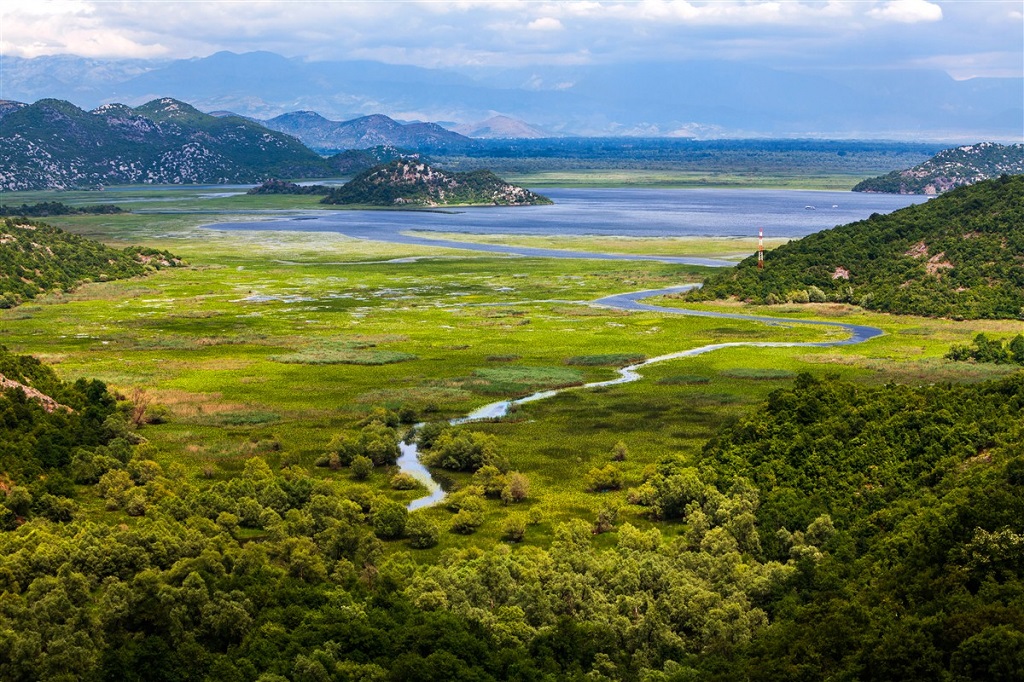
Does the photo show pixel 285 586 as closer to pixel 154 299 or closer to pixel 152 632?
pixel 152 632

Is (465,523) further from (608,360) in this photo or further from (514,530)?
(608,360)

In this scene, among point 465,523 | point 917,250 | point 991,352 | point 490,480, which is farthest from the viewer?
point 917,250

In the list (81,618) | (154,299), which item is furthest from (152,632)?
(154,299)

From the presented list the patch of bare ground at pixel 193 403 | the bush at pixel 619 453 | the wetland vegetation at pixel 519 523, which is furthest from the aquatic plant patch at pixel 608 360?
the bush at pixel 619 453

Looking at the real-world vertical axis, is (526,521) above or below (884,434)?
below

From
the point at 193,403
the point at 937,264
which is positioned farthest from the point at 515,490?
the point at 937,264

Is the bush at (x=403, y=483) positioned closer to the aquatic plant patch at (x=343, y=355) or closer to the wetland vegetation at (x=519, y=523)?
the wetland vegetation at (x=519, y=523)
